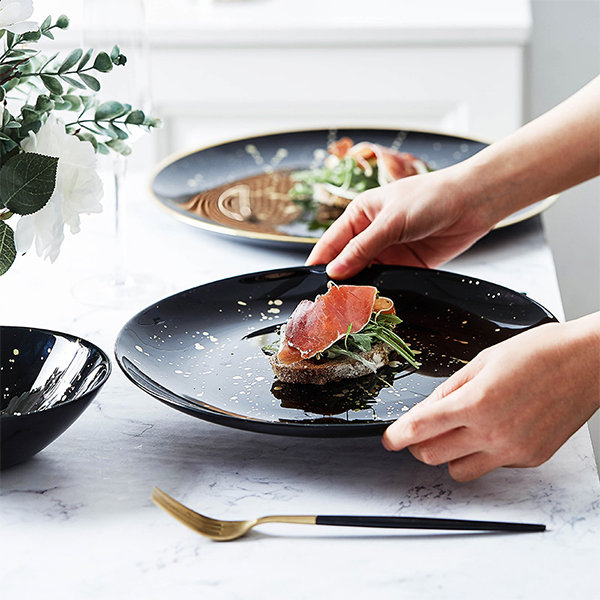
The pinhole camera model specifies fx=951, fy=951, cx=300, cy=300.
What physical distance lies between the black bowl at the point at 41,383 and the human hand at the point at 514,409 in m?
0.29

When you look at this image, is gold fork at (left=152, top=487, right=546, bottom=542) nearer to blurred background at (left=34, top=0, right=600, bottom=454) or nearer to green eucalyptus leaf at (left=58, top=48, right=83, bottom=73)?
green eucalyptus leaf at (left=58, top=48, right=83, bottom=73)

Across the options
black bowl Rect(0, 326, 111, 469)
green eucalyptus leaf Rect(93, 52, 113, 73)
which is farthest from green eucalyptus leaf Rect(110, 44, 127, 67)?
black bowl Rect(0, 326, 111, 469)

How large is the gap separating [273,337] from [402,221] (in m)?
0.27

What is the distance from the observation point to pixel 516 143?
1293 mm

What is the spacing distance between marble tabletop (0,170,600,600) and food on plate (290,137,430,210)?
0.67 metres

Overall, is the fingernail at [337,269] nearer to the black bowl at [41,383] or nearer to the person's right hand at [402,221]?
the person's right hand at [402,221]

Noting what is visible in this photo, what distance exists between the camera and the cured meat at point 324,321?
1.03m

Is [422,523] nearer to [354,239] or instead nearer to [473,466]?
[473,466]

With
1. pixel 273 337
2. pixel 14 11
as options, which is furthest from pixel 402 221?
pixel 14 11

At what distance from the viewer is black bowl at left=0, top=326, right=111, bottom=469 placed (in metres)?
0.85

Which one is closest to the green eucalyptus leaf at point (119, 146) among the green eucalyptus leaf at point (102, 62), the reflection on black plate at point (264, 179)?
the green eucalyptus leaf at point (102, 62)

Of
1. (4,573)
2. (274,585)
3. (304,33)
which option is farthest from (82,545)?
(304,33)

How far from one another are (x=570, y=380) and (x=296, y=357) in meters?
0.30

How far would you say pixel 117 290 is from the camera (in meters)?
1.38
